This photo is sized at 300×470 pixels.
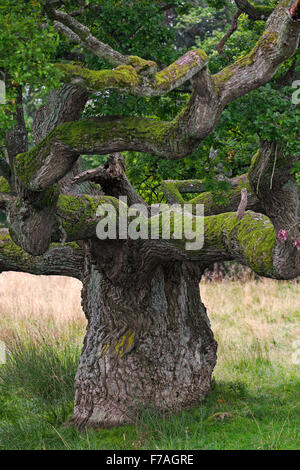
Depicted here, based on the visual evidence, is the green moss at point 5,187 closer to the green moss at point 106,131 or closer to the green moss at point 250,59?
the green moss at point 106,131

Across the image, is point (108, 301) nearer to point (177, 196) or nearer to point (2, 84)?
point (177, 196)

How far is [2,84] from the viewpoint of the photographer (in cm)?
581

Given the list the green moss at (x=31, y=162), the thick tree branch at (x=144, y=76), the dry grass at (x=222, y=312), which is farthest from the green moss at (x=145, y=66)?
the dry grass at (x=222, y=312)

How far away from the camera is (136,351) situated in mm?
8953

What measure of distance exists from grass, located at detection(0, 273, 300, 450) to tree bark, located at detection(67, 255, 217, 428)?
0.33 m

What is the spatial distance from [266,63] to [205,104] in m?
0.76

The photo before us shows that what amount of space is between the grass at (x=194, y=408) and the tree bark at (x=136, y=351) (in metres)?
0.33

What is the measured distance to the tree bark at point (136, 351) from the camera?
8828 millimetres

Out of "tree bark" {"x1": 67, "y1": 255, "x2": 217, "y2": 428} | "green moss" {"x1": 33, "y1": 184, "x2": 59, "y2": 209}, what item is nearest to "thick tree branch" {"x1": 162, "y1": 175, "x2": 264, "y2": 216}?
"tree bark" {"x1": 67, "y1": 255, "x2": 217, "y2": 428}

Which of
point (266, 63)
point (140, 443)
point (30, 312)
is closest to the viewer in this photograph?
point (266, 63)

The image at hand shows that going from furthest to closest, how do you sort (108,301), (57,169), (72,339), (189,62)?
(72,339)
(108,301)
(57,169)
(189,62)

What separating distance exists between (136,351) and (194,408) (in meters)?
1.19

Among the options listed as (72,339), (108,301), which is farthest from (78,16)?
(72,339)

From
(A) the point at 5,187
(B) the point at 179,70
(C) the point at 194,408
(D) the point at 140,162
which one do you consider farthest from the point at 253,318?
(B) the point at 179,70
